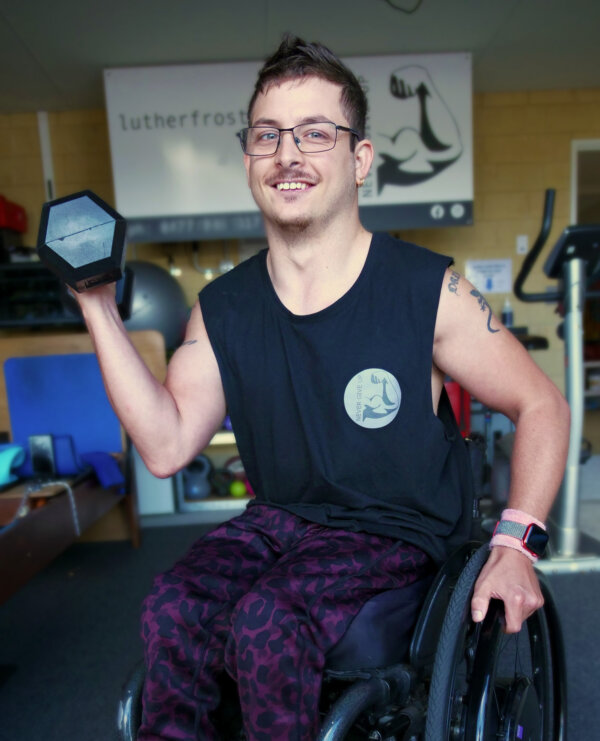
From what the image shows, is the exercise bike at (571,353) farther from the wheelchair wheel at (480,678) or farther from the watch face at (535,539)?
the watch face at (535,539)

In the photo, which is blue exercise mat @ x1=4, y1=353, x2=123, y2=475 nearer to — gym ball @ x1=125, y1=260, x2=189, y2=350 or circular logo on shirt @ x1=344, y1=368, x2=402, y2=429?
gym ball @ x1=125, y1=260, x2=189, y2=350

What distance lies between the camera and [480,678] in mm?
857

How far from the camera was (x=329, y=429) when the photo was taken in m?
1.09

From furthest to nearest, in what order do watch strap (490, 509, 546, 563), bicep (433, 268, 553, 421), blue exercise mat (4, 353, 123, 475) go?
blue exercise mat (4, 353, 123, 475) < bicep (433, 268, 553, 421) < watch strap (490, 509, 546, 563)

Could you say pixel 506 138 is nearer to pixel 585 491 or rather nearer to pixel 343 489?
pixel 585 491

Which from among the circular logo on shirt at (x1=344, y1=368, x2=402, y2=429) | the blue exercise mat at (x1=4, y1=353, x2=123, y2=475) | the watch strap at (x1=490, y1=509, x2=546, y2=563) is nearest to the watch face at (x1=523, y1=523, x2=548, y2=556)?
the watch strap at (x1=490, y1=509, x2=546, y2=563)

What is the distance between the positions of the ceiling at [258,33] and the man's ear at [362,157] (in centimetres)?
241

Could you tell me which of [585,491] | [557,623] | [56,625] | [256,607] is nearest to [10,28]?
[56,625]

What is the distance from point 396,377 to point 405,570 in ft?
1.09

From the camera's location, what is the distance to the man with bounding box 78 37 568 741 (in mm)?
952

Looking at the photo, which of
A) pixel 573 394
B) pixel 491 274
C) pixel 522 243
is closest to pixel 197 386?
pixel 573 394

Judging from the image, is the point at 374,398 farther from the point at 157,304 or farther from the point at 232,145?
the point at 232,145

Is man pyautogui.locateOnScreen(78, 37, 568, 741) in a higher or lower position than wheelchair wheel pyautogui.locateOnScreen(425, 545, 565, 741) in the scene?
higher

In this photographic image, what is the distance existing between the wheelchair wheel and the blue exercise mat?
209 centimetres
